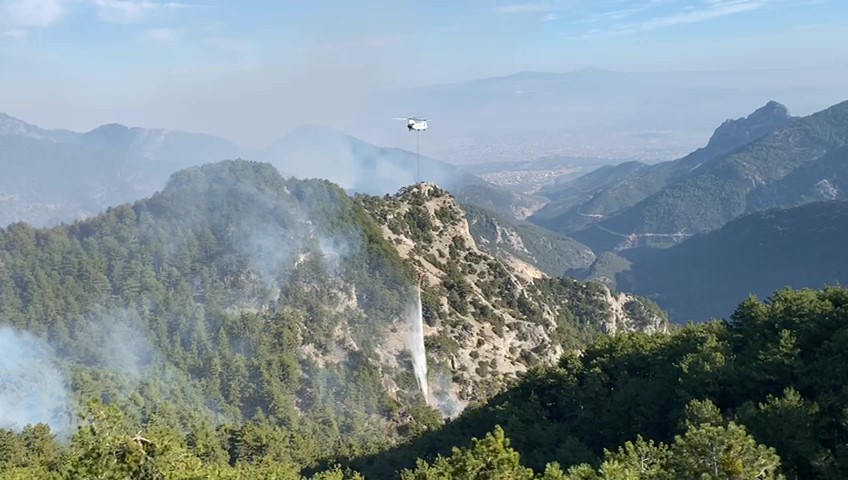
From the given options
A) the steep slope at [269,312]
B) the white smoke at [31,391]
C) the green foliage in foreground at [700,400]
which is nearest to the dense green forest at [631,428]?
the green foliage in foreground at [700,400]

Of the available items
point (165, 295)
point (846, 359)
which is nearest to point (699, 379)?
point (846, 359)

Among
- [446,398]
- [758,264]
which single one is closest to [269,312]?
[446,398]

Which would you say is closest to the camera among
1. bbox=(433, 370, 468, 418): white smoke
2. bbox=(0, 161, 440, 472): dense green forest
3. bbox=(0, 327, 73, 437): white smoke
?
bbox=(0, 327, 73, 437): white smoke

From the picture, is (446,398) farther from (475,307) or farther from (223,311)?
(223,311)

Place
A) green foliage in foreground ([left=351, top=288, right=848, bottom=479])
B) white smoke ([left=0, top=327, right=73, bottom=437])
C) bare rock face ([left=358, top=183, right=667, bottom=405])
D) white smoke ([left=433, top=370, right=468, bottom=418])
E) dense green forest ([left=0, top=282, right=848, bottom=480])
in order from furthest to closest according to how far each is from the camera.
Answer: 1. bare rock face ([left=358, top=183, right=667, bottom=405])
2. white smoke ([left=433, top=370, right=468, bottom=418])
3. white smoke ([left=0, top=327, right=73, bottom=437])
4. green foliage in foreground ([left=351, top=288, right=848, bottom=479])
5. dense green forest ([left=0, top=282, right=848, bottom=480])

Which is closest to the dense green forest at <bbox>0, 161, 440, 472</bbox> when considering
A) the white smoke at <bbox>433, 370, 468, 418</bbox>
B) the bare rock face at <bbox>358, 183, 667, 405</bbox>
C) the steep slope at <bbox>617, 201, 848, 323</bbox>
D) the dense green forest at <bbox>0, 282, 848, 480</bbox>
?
the white smoke at <bbox>433, 370, 468, 418</bbox>

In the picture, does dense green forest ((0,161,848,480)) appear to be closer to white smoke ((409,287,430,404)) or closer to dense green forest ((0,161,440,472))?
dense green forest ((0,161,440,472))
